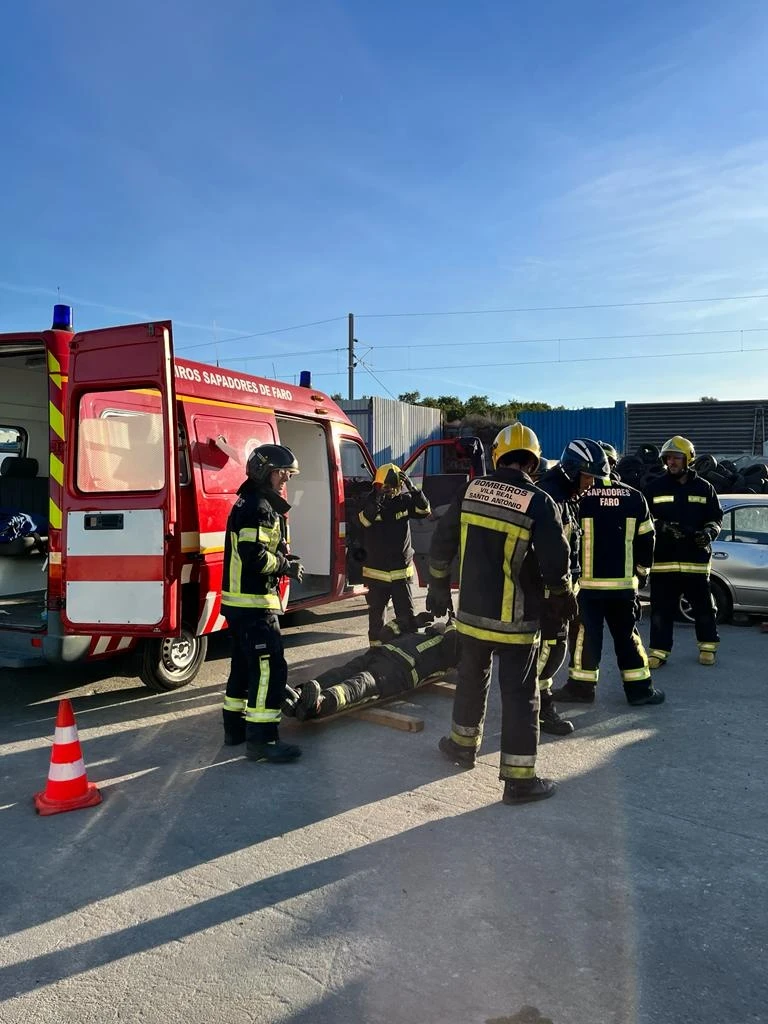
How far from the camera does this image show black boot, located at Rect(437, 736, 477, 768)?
4.45 m

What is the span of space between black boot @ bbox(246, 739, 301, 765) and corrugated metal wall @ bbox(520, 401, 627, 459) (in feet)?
79.9

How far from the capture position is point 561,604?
4180 mm

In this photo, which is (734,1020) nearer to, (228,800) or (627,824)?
(627,824)

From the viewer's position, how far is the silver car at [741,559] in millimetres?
8500

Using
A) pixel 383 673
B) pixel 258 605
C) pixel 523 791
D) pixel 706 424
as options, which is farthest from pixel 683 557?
pixel 706 424

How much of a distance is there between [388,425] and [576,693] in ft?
77.8

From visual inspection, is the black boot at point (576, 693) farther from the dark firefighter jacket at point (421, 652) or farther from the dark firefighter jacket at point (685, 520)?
the dark firefighter jacket at point (685, 520)

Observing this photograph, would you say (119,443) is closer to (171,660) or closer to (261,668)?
(171,660)

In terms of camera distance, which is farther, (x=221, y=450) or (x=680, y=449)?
(x=680, y=449)

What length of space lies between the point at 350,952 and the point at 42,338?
445 centimetres

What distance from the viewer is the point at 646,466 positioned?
12.9 meters

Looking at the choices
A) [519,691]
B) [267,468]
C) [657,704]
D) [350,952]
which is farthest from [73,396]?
[657,704]

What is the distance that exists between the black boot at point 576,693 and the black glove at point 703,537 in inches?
74.3

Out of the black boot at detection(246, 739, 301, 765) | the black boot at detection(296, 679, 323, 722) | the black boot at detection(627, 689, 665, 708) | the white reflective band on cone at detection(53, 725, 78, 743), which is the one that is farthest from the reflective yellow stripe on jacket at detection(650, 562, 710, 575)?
the white reflective band on cone at detection(53, 725, 78, 743)
